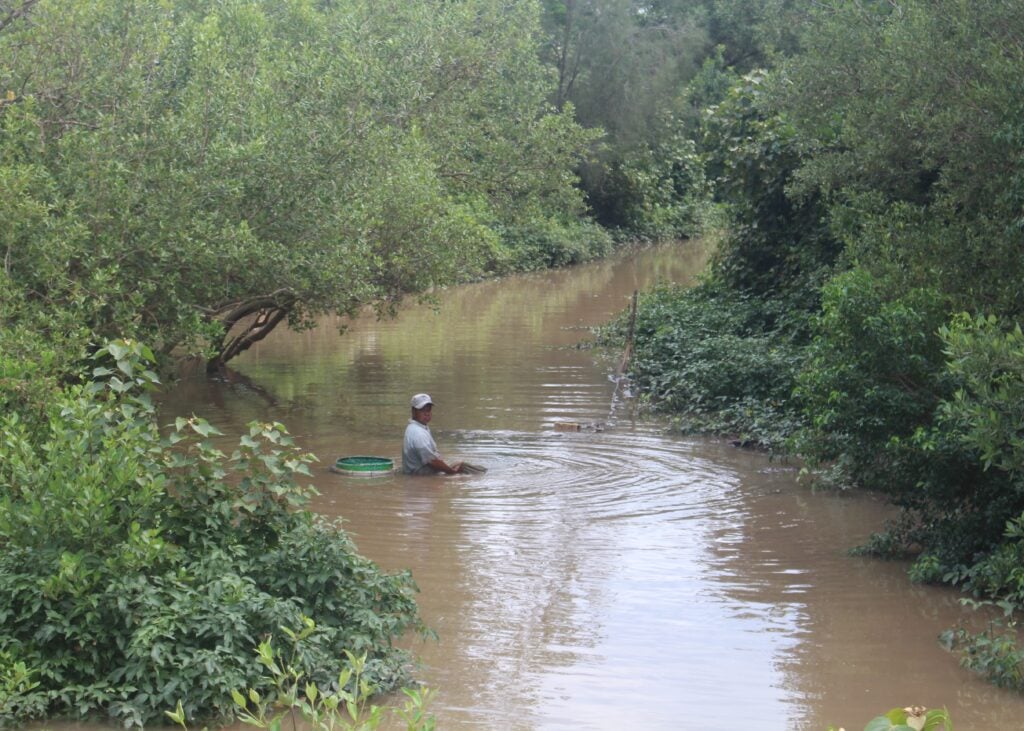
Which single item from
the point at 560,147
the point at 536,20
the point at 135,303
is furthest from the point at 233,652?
the point at 536,20

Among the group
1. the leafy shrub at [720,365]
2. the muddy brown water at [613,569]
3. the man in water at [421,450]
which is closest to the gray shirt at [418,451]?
the man in water at [421,450]

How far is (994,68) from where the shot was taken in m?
10.3

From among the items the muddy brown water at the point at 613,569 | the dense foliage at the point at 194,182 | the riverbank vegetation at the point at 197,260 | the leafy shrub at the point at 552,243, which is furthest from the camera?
the leafy shrub at the point at 552,243

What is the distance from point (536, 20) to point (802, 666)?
20790mm

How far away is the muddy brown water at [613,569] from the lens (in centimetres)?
743

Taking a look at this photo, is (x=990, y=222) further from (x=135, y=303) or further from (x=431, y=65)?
(x=431, y=65)

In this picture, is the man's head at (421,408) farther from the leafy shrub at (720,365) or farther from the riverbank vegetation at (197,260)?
the leafy shrub at (720,365)

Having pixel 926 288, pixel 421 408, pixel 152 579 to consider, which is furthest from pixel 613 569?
pixel 152 579

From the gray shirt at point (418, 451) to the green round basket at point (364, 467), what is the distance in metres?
0.22

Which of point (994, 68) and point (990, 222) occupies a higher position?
point (994, 68)

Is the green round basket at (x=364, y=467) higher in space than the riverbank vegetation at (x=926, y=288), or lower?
→ lower

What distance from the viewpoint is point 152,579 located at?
6.97 metres

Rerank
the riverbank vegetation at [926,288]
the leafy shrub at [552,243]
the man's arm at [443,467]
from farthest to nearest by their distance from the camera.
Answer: the leafy shrub at [552,243] → the man's arm at [443,467] → the riverbank vegetation at [926,288]

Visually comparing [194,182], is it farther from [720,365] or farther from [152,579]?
[720,365]
